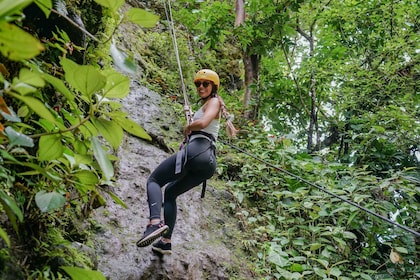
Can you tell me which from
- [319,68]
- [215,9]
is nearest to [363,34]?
[319,68]

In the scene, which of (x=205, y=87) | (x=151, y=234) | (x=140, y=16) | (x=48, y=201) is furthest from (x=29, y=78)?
(x=205, y=87)

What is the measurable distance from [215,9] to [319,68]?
205cm

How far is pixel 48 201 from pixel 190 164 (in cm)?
176

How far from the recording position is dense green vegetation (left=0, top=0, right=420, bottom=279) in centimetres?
142

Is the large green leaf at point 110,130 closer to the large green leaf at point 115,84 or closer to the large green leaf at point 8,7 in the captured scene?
the large green leaf at point 115,84

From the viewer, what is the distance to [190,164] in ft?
9.62

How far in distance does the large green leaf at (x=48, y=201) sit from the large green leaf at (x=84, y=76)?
43cm

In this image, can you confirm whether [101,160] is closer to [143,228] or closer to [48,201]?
[48,201]

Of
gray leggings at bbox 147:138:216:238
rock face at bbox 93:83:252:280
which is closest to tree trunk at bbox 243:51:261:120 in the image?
rock face at bbox 93:83:252:280

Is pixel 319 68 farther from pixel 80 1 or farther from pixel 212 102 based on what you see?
pixel 80 1

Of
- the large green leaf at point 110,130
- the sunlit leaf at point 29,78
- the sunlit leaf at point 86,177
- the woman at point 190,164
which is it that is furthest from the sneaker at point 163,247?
the sunlit leaf at point 29,78

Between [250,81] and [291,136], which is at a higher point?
[250,81]

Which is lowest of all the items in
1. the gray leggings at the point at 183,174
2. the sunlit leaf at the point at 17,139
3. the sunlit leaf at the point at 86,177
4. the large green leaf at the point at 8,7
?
the gray leggings at the point at 183,174

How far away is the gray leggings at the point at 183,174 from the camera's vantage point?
9.61ft
